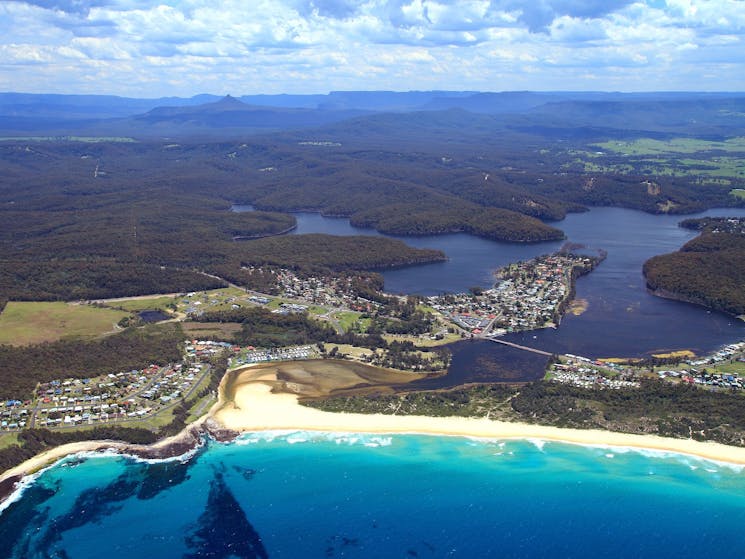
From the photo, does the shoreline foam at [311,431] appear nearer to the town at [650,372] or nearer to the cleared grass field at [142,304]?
the town at [650,372]

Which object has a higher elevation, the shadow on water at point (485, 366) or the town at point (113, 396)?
the town at point (113, 396)

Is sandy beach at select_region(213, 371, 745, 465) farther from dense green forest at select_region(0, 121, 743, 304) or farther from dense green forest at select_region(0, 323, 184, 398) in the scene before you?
dense green forest at select_region(0, 121, 743, 304)

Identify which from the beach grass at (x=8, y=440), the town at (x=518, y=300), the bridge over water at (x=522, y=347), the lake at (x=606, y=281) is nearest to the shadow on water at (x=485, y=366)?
the bridge over water at (x=522, y=347)

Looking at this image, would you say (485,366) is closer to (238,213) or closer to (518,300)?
(518,300)

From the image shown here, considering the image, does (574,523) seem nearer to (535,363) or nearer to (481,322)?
(535,363)

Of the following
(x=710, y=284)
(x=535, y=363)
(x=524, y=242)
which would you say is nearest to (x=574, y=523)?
(x=535, y=363)
